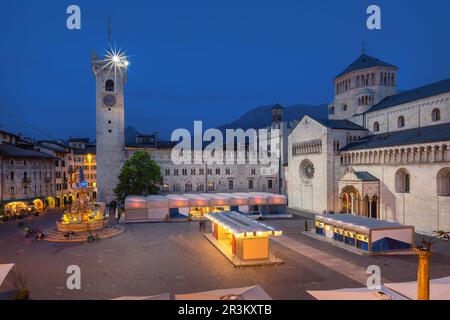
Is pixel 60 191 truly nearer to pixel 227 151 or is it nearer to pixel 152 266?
pixel 227 151

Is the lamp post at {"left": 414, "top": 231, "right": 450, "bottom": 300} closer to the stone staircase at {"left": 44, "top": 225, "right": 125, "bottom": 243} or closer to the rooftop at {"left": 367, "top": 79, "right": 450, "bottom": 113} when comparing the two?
the stone staircase at {"left": 44, "top": 225, "right": 125, "bottom": 243}

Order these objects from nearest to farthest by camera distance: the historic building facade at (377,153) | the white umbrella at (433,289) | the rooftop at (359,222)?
the white umbrella at (433,289) → the rooftop at (359,222) → the historic building facade at (377,153)

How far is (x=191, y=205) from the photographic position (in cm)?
4650

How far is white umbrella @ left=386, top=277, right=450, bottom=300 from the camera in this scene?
41.4 ft

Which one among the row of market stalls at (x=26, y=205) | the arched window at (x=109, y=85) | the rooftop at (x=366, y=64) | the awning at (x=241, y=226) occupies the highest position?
the rooftop at (x=366, y=64)

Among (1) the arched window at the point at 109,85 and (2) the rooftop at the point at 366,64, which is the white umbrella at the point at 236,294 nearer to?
(2) the rooftop at the point at 366,64

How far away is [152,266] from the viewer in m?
22.7

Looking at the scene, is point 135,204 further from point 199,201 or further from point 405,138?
point 405,138

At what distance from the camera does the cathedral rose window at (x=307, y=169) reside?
54094 millimetres

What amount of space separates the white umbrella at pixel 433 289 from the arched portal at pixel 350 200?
2955cm

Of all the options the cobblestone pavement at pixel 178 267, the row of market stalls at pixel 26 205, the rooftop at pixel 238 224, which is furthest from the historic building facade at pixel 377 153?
the row of market stalls at pixel 26 205

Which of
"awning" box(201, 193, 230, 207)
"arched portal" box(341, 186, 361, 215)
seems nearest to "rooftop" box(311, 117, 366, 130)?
"arched portal" box(341, 186, 361, 215)

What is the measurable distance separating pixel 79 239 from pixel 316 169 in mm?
36966
